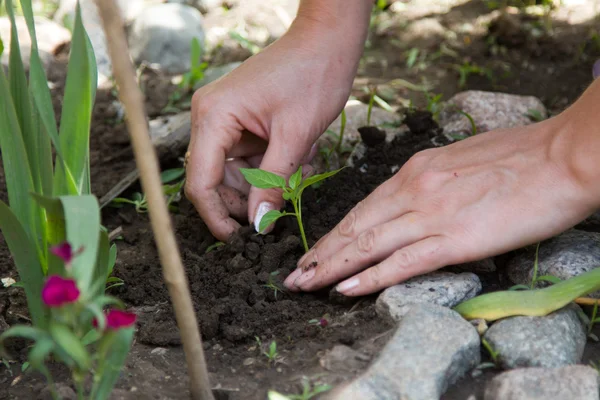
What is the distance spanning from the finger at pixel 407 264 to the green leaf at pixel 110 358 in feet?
2.19

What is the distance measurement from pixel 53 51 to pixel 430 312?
2.90 metres

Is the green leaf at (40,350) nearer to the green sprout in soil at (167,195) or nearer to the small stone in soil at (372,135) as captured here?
the green sprout in soil at (167,195)

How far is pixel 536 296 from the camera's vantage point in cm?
160

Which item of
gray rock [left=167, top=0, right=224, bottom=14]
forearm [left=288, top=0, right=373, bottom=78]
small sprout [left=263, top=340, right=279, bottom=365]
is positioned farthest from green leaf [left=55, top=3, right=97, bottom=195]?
gray rock [left=167, top=0, right=224, bottom=14]

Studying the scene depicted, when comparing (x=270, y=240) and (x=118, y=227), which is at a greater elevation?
(x=270, y=240)

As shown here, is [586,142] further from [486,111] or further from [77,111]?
[77,111]

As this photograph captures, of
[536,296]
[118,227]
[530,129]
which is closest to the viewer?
[536,296]

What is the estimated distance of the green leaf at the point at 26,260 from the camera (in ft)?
4.84

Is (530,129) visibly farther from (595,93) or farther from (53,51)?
(53,51)

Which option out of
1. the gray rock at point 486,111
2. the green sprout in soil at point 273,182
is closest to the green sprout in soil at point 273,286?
the green sprout in soil at point 273,182

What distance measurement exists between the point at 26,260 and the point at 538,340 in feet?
3.70

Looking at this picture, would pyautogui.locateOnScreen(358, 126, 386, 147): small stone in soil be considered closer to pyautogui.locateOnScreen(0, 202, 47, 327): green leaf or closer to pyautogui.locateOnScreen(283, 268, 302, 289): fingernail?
pyautogui.locateOnScreen(283, 268, 302, 289): fingernail

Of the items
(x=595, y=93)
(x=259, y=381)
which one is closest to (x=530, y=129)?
(x=595, y=93)

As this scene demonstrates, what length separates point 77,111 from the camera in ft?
5.00
